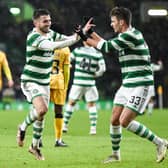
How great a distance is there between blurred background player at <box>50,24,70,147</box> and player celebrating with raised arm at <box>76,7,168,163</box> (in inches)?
116

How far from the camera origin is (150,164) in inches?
427

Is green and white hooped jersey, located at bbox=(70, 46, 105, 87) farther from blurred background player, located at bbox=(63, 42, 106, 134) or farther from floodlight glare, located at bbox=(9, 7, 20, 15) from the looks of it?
floodlight glare, located at bbox=(9, 7, 20, 15)

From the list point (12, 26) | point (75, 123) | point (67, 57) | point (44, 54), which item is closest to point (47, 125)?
point (75, 123)

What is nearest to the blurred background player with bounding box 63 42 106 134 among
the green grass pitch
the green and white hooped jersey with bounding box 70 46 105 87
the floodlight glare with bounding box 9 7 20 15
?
the green and white hooped jersey with bounding box 70 46 105 87

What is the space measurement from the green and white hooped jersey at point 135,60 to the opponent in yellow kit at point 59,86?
324 centimetres

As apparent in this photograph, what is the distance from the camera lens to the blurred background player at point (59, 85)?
559 inches

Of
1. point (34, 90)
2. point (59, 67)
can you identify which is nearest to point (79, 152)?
point (34, 90)

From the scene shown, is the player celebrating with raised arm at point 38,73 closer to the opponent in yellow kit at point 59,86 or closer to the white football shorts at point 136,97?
the white football shorts at point 136,97

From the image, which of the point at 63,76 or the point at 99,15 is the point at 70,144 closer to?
the point at 63,76

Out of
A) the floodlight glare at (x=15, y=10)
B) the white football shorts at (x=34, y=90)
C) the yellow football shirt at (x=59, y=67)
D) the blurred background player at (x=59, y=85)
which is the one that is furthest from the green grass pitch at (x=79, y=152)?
the floodlight glare at (x=15, y=10)

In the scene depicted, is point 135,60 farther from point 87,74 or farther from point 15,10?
point 15,10

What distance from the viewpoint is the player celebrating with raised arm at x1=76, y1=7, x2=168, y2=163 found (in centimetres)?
1082

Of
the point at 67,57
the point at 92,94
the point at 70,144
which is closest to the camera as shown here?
the point at 70,144

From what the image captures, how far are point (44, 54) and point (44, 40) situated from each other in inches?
17.5
